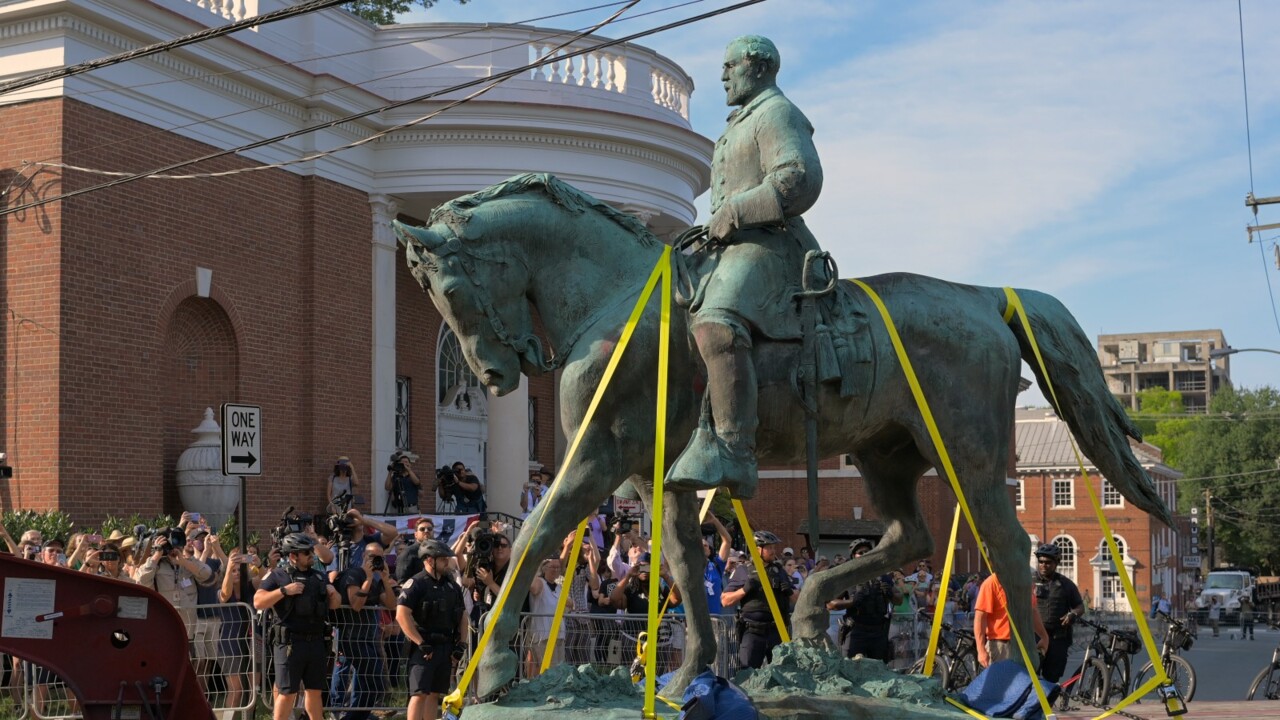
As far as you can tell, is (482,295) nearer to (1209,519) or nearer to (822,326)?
(822,326)

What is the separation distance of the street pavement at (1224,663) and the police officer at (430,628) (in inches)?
268

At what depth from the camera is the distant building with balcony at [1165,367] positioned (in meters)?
159

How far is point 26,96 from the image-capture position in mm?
20328

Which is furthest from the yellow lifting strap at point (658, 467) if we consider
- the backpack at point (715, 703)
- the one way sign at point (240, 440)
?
the one way sign at point (240, 440)

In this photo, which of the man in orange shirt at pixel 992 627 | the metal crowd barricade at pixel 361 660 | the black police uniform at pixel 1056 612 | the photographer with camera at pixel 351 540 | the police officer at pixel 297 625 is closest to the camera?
the police officer at pixel 297 625

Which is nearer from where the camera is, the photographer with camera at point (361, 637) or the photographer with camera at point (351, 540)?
the photographer with camera at point (361, 637)

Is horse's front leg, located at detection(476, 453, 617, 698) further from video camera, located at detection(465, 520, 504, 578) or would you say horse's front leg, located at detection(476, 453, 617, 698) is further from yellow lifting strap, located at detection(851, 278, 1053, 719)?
video camera, located at detection(465, 520, 504, 578)

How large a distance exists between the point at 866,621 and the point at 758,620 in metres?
1.48

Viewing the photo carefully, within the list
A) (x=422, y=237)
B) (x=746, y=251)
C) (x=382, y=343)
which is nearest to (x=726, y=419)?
(x=746, y=251)

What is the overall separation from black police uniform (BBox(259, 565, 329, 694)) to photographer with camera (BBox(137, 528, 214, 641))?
1681 mm

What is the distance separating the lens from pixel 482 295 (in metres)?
6.84

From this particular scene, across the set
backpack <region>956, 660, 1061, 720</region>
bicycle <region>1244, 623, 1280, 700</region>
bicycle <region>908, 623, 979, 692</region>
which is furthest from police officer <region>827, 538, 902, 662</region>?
bicycle <region>1244, 623, 1280, 700</region>

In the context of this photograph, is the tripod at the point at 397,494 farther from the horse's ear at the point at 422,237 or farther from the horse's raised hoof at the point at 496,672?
the horse's raised hoof at the point at 496,672

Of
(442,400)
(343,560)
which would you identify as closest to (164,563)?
(343,560)
